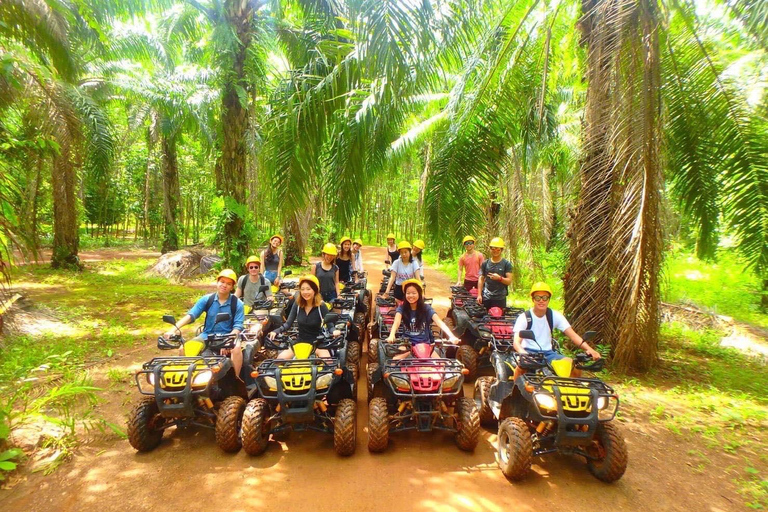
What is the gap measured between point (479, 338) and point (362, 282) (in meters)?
4.37

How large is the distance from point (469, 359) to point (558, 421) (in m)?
2.70

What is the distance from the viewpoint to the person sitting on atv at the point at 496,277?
720 centimetres

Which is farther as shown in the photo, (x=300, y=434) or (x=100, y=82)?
(x=100, y=82)

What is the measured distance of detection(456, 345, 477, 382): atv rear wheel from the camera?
629 cm

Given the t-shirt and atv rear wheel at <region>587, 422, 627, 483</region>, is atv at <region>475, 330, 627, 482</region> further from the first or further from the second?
the t-shirt

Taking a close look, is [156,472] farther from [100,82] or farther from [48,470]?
[100,82]

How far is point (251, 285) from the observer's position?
7.43 m

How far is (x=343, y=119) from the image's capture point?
474 centimetres

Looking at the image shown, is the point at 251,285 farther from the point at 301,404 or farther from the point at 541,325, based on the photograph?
the point at 541,325

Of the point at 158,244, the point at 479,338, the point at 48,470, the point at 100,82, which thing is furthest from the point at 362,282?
the point at 158,244

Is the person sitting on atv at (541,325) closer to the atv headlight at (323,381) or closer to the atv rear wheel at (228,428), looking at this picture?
the atv headlight at (323,381)

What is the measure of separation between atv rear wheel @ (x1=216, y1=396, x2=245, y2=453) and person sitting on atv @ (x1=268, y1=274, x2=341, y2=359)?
4.38 ft

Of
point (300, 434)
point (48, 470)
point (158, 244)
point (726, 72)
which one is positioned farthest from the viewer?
point (158, 244)

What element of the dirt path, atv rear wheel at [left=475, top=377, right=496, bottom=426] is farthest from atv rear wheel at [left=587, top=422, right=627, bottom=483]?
atv rear wheel at [left=475, top=377, right=496, bottom=426]
